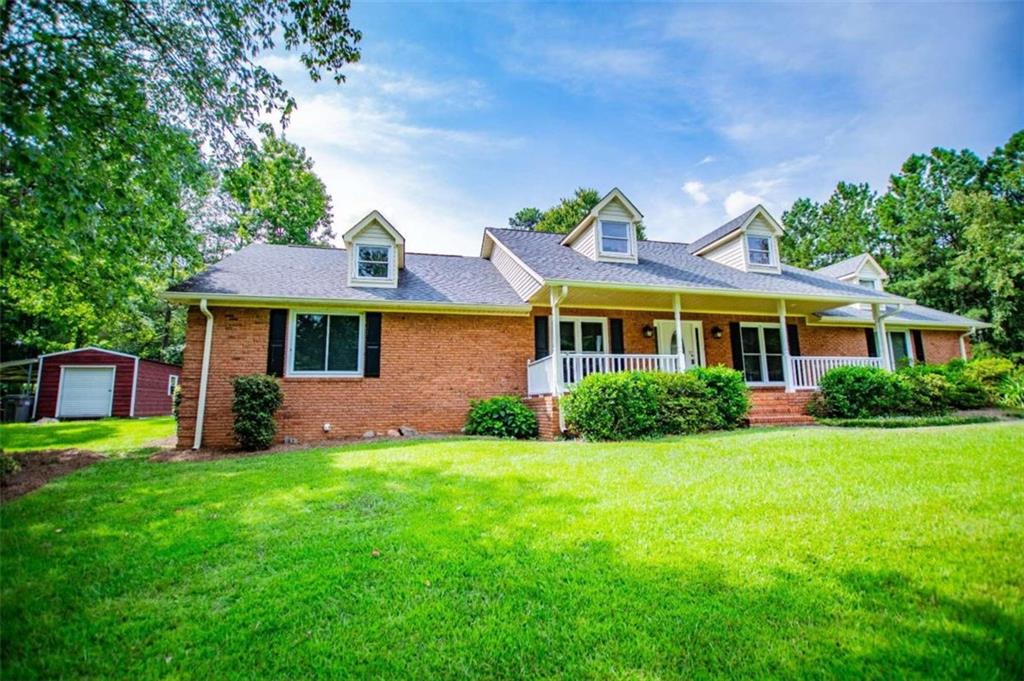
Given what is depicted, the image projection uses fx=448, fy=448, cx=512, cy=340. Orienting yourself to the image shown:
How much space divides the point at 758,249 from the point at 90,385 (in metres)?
27.0

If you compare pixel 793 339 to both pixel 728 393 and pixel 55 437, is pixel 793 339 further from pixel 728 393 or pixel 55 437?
pixel 55 437

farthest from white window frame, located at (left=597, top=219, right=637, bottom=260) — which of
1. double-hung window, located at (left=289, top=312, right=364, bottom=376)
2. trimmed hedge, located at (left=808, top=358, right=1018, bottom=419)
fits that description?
double-hung window, located at (left=289, top=312, right=364, bottom=376)

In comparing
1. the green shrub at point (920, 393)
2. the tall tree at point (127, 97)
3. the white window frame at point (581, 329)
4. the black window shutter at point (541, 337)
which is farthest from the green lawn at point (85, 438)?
the green shrub at point (920, 393)

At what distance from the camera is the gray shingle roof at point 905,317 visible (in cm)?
1525

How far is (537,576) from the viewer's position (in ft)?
9.84

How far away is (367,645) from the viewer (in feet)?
7.66

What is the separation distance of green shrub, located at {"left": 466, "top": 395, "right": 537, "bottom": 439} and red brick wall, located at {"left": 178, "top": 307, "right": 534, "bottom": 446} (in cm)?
68

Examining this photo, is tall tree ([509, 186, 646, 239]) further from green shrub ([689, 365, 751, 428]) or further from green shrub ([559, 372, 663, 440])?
green shrub ([559, 372, 663, 440])

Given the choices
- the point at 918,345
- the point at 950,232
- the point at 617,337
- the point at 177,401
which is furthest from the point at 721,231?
the point at 950,232

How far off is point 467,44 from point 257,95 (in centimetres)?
310

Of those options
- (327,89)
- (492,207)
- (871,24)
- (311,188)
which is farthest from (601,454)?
(311,188)

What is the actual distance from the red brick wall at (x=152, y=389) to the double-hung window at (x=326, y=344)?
1482cm

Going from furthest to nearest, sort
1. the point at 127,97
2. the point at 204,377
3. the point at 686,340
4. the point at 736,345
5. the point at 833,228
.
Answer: the point at 833,228 → the point at 736,345 → the point at 686,340 → the point at 204,377 → the point at 127,97

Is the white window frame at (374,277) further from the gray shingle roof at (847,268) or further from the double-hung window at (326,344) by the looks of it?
the gray shingle roof at (847,268)
